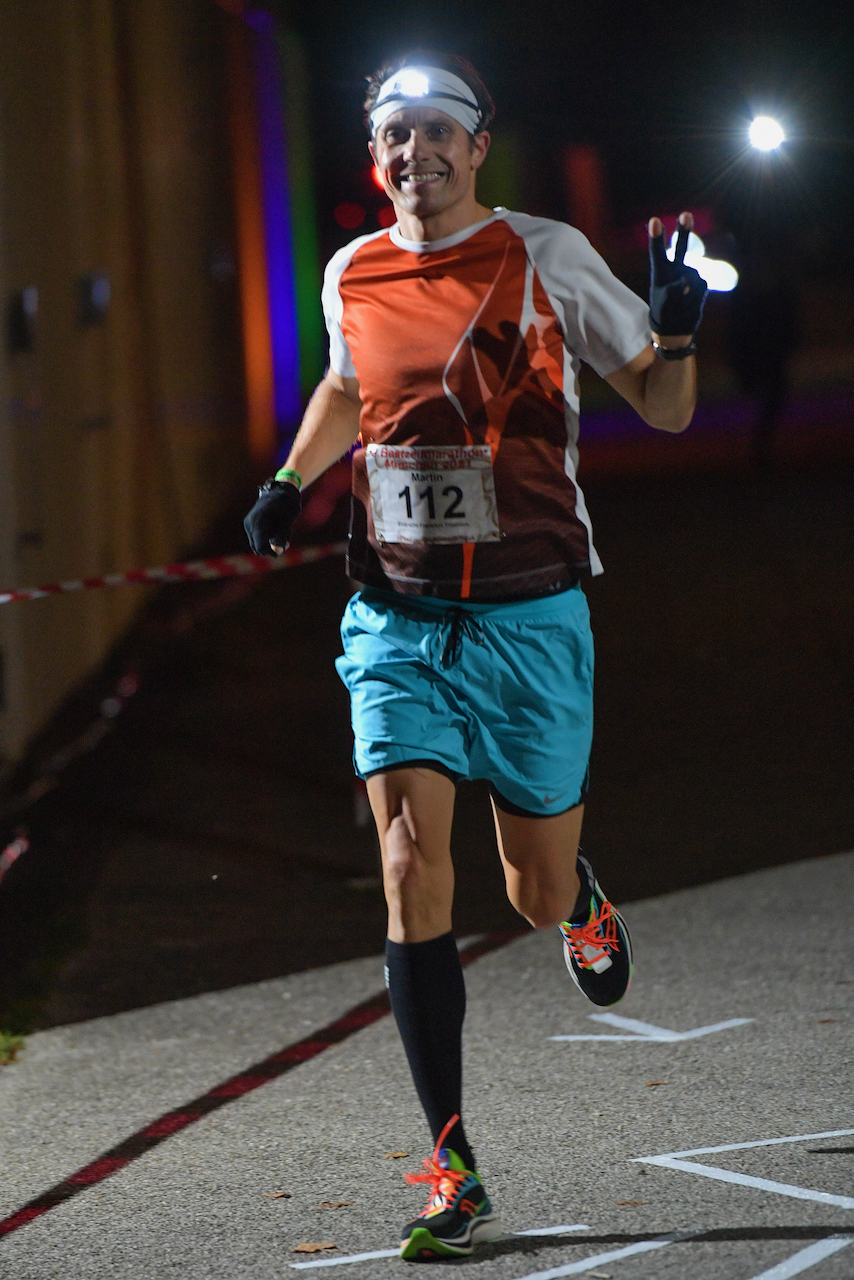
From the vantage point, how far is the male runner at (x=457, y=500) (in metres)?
3.54

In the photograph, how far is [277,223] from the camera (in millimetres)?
27109

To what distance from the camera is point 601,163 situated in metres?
44.8

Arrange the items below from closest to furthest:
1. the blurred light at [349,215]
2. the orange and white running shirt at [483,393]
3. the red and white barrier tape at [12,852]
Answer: the orange and white running shirt at [483,393], the red and white barrier tape at [12,852], the blurred light at [349,215]

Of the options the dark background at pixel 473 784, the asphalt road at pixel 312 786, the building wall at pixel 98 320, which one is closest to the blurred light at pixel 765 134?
the dark background at pixel 473 784

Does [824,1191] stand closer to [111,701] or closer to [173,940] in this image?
[173,940]

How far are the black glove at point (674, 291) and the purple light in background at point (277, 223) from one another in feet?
68.2

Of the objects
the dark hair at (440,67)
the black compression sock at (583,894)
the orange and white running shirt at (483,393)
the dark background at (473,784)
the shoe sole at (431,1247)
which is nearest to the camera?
the shoe sole at (431,1247)

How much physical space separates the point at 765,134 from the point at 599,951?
1958 mm

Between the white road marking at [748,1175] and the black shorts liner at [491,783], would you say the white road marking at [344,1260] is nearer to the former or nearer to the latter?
the white road marking at [748,1175]

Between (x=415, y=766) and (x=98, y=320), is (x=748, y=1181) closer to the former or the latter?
(x=415, y=766)

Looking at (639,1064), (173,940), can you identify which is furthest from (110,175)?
(639,1064)

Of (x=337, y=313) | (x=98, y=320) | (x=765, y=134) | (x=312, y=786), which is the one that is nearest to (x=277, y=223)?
(x=98, y=320)

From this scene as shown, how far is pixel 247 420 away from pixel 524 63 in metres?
17.2

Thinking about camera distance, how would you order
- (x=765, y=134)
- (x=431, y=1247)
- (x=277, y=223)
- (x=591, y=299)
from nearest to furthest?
(x=431, y=1247), (x=591, y=299), (x=765, y=134), (x=277, y=223)
